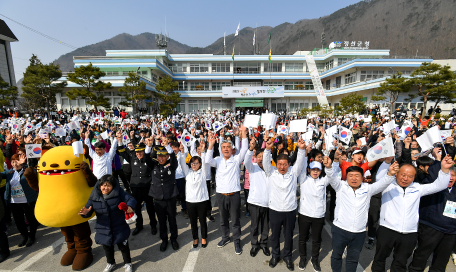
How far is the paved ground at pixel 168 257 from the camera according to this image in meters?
3.22

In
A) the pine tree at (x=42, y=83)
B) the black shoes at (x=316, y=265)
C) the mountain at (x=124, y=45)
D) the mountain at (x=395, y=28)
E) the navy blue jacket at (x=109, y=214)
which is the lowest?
the black shoes at (x=316, y=265)

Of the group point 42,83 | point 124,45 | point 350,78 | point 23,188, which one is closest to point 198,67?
point 42,83

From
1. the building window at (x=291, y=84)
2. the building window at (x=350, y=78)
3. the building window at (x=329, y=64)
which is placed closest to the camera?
the building window at (x=350, y=78)

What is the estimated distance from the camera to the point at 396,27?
231 feet

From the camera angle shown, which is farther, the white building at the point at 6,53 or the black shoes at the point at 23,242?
the white building at the point at 6,53

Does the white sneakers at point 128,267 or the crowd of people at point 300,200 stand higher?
A: the crowd of people at point 300,200

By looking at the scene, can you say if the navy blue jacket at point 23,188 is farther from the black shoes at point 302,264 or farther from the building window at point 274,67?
the building window at point 274,67

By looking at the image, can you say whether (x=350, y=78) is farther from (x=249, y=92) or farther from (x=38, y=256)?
(x=38, y=256)

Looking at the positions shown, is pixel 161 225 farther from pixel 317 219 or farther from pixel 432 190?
pixel 432 190

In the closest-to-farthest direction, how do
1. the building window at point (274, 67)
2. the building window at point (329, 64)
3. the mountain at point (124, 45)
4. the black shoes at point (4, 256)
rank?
the black shoes at point (4, 256), the building window at point (329, 64), the building window at point (274, 67), the mountain at point (124, 45)

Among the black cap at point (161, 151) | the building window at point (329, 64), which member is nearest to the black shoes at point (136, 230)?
the black cap at point (161, 151)

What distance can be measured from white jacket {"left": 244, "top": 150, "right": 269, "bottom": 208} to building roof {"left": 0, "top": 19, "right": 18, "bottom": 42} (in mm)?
40448

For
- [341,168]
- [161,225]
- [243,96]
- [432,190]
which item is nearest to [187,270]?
[161,225]

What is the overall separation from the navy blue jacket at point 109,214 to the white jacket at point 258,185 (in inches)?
Result: 72.3
